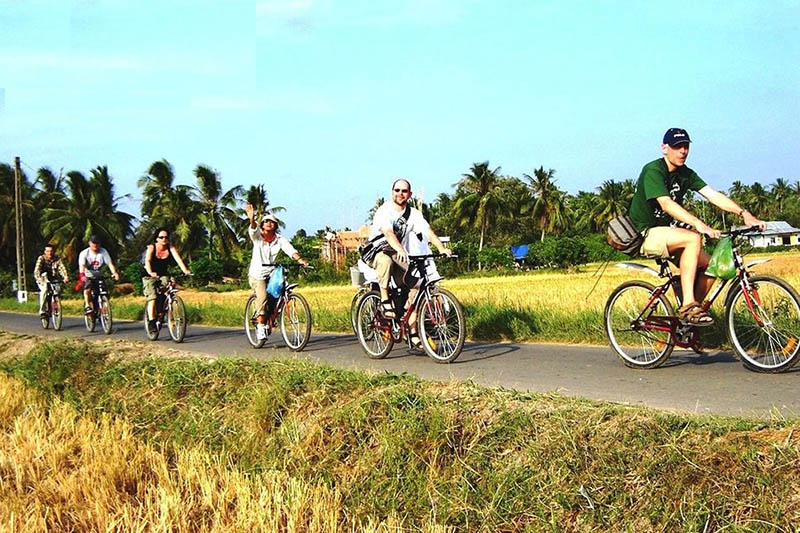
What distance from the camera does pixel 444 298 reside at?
816 cm

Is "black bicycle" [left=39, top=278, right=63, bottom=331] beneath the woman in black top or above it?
beneath

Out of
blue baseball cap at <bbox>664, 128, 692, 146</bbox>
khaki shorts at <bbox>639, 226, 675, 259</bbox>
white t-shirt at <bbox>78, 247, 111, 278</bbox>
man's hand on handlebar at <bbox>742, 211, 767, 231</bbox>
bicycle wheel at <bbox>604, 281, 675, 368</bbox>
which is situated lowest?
bicycle wheel at <bbox>604, 281, 675, 368</bbox>

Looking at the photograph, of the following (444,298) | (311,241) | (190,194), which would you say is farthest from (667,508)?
(190,194)

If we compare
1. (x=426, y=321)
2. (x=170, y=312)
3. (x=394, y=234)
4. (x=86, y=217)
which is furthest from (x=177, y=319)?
(x=86, y=217)

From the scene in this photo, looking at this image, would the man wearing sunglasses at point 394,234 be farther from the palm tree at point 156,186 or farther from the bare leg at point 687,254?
the palm tree at point 156,186

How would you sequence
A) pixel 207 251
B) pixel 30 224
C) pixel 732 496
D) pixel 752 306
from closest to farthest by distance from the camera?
pixel 732 496 < pixel 752 306 < pixel 30 224 < pixel 207 251

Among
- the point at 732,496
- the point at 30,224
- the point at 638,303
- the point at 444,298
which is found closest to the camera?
the point at 732,496

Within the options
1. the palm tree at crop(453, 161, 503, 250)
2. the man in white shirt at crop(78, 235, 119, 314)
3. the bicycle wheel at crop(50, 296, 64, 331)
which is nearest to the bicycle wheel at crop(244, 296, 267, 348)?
the man in white shirt at crop(78, 235, 119, 314)

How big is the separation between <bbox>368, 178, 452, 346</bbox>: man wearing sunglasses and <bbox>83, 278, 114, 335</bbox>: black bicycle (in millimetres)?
Result: 7911

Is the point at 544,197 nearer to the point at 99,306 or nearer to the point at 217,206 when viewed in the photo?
the point at 217,206

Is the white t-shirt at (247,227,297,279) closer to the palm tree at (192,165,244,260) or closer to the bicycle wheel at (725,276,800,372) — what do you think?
the bicycle wheel at (725,276,800,372)

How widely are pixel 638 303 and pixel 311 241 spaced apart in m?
55.8

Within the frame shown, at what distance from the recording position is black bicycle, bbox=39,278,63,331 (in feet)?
55.2

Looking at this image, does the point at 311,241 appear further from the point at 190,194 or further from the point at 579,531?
the point at 579,531
